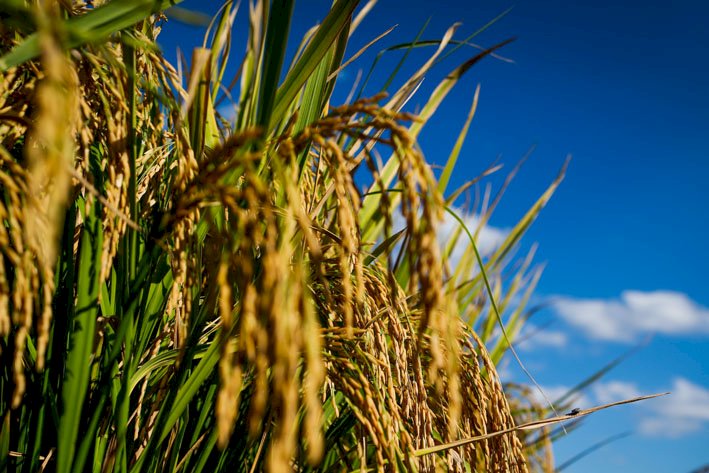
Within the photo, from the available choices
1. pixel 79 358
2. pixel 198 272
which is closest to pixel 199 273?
pixel 198 272

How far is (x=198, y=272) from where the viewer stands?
35.4 inches

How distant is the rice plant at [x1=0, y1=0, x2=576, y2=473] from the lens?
1.81 ft

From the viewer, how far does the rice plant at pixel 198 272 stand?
1.81ft

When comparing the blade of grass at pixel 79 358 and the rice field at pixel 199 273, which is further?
the blade of grass at pixel 79 358

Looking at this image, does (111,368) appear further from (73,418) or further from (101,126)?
(101,126)

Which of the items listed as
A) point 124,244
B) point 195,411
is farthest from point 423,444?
point 124,244

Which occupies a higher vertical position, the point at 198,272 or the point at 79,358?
the point at 198,272

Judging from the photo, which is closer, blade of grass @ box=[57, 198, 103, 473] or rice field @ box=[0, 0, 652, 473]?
rice field @ box=[0, 0, 652, 473]

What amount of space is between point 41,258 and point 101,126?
432 millimetres

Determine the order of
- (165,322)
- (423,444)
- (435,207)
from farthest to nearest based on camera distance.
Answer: (165,322) → (423,444) → (435,207)

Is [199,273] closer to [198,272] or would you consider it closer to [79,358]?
[198,272]

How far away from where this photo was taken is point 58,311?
110cm

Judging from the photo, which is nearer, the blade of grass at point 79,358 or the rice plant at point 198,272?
the rice plant at point 198,272

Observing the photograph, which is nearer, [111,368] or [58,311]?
[111,368]
